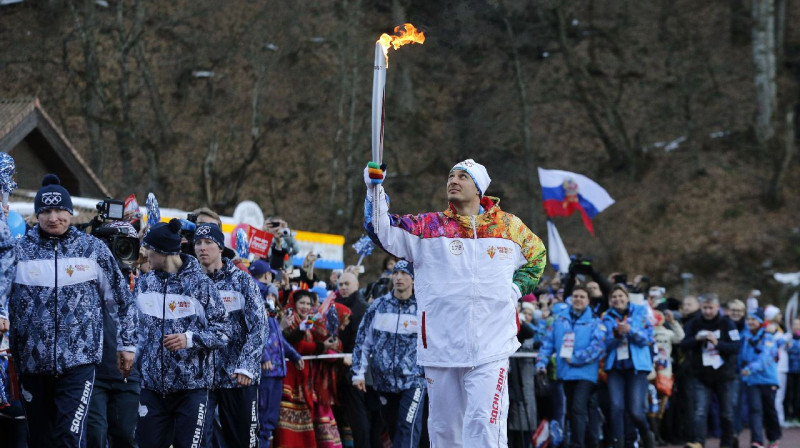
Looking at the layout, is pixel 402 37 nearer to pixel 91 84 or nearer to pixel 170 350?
pixel 170 350

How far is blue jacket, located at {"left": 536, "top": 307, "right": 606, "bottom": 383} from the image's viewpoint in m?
12.8

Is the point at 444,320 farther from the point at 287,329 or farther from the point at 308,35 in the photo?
the point at 308,35

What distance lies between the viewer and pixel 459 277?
7.40 m

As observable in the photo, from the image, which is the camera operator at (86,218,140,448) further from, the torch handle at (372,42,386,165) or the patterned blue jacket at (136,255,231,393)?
the torch handle at (372,42,386,165)

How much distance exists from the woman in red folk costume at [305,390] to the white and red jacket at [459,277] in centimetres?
440

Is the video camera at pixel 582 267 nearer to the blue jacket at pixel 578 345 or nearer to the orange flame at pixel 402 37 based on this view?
the blue jacket at pixel 578 345

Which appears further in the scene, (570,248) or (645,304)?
(570,248)

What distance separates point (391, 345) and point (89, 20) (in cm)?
1878

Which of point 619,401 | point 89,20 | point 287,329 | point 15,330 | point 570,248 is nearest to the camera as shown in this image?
point 15,330

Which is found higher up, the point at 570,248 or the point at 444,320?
the point at 570,248

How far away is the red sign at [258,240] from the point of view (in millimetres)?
11609

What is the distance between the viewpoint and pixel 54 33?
29.2 m

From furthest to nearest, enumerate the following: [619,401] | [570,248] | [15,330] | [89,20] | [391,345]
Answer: [570,248] < [89,20] < [619,401] < [391,345] < [15,330]

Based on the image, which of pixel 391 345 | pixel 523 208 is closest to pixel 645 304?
pixel 391 345
